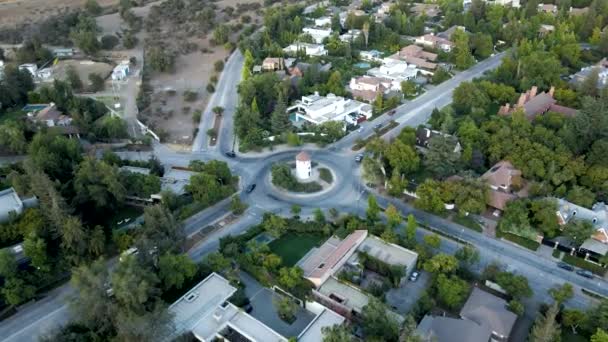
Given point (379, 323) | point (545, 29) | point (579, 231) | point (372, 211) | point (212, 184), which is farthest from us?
point (545, 29)

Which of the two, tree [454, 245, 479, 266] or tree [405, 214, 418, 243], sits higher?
tree [405, 214, 418, 243]

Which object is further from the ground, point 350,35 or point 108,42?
point 108,42

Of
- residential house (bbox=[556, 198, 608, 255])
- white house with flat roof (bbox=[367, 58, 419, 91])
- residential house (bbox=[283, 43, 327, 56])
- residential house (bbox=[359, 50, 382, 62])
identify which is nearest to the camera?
residential house (bbox=[556, 198, 608, 255])

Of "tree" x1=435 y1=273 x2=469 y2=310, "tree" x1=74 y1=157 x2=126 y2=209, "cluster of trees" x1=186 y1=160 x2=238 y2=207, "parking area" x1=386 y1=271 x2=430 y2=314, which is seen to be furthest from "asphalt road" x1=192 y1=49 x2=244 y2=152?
"tree" x1=435 y1=273 x2=469 y2=310

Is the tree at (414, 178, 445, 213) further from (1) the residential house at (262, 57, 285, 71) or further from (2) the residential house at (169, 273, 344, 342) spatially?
(1) the residential house at (262, 57, 285, 71)

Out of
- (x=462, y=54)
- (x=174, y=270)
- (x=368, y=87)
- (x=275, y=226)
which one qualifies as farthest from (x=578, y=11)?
(x=174, y=270)

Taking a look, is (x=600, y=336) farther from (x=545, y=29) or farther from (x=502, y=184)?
(x=545, y=29)

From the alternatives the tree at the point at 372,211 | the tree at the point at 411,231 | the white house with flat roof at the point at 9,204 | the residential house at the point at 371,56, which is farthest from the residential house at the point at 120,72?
the tree at the point at 411,231

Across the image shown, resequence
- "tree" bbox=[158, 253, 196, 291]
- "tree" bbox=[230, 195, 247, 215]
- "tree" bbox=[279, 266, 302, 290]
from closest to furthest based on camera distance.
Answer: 1. "tree" bbox=[158, 253, 196, 291]
2. "tree" bbox=[279, 266, 302, 290]
3. "tree" bbox=[230, 195, 247, 215]

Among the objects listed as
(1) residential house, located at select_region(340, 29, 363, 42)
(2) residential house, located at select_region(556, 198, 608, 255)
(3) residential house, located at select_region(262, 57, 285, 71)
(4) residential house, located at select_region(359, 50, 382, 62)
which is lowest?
(2) residential house, located at select_region(556, 198, 608, 255)
